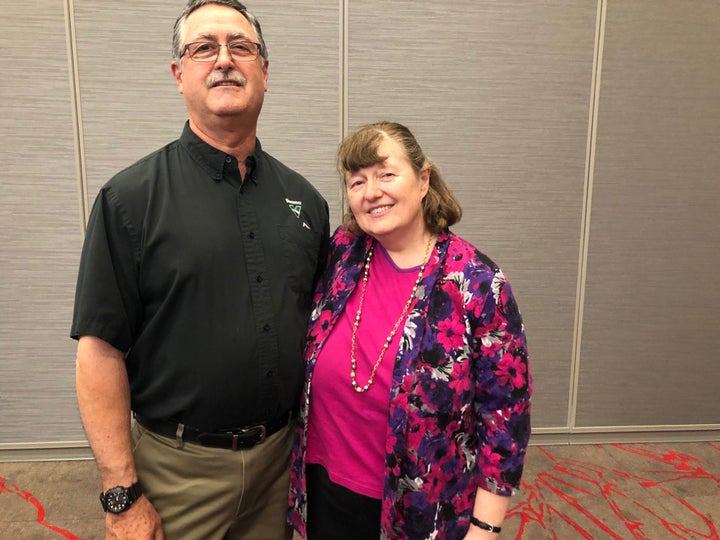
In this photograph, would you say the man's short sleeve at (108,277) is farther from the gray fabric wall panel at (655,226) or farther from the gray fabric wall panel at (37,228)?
the gray fabric wall panel at (655,226)

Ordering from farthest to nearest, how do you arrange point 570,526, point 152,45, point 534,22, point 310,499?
point 534,22
point 152,45
point 570,526
point 310,499

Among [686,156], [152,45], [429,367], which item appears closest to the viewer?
[429,367]

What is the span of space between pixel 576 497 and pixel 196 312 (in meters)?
2.00

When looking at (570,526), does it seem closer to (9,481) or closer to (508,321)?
(508,321)

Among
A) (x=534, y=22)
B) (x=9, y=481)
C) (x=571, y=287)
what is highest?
(x=534, y=22)

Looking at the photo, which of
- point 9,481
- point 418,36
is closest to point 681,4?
point 418,36

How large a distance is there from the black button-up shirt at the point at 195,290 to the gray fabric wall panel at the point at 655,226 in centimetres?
204

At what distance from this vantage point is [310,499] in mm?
1346

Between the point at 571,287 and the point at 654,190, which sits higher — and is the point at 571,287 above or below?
below

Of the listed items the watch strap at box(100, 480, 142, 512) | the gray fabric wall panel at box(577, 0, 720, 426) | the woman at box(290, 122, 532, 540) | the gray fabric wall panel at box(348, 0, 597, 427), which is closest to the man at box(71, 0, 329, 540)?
the watch strap at box(100, 480, 142, 512)

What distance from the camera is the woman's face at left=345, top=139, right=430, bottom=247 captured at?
123 cm

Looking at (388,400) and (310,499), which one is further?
(310,499)

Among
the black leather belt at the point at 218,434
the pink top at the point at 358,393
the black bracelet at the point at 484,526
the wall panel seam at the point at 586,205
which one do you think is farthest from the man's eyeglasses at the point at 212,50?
the wall panel seam at the point at 586,205

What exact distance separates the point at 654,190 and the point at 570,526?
5.53 feet
